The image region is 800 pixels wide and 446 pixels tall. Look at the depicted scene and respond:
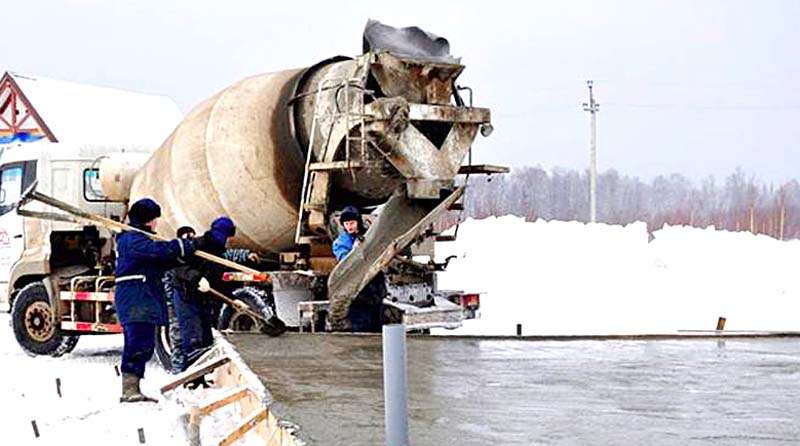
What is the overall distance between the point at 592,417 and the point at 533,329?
37.7 feet

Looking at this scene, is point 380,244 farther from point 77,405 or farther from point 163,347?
point 163,347

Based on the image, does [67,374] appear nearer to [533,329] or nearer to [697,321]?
[533,329]

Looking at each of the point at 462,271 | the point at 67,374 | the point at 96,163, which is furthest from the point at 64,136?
the point at 67,374

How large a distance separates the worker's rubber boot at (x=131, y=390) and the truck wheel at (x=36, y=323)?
4.56m

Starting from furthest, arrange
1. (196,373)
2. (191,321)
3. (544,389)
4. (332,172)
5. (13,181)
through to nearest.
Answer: (13,181) < (332,172) < (191,321) < (196,373) < (544,389)

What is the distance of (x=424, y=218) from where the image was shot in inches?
395

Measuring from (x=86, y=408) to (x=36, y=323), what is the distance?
4.36 m

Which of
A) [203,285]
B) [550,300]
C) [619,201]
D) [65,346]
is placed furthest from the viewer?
[619,201]

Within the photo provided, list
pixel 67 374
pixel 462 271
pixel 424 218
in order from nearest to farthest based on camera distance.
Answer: pixel 424 218, pixel 67 374, pixel 462 271

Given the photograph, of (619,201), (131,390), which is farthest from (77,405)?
(619,201)

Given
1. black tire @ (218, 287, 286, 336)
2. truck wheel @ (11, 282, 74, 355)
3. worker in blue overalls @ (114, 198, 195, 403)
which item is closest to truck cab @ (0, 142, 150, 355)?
truck wheel @ (11, 282, 74, 355)

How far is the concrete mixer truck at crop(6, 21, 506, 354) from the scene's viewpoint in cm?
998

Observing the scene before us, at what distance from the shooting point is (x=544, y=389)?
580 cm

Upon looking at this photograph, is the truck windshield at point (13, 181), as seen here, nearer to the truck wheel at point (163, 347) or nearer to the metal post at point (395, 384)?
the truck wheel at point (163, 347)
